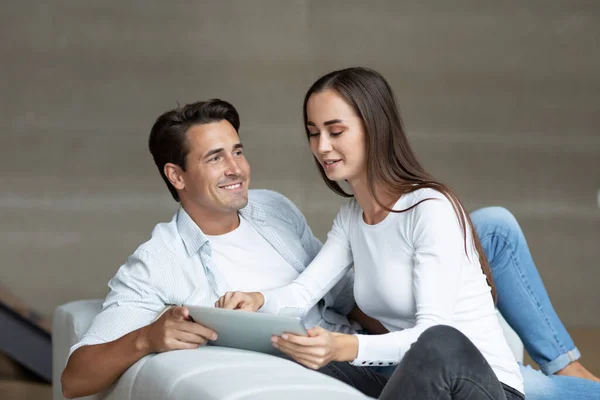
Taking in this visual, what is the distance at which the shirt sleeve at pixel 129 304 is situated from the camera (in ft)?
6.21

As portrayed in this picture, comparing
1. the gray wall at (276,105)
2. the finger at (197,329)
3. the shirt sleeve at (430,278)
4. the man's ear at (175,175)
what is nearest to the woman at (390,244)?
the shirt sleeve at (430,278)

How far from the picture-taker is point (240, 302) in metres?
1.90

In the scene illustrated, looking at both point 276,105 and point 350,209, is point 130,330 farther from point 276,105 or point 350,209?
point 276,105

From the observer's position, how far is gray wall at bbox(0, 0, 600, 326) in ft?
15.3

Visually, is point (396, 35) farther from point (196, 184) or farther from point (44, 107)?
point (196, 184)

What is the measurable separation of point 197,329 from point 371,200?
520 mm

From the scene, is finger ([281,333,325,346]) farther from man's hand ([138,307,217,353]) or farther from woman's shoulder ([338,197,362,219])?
woman's shoulder ([338,197,362,219])

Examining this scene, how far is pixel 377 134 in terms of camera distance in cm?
189

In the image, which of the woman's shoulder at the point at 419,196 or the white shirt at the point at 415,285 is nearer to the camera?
the white shirt at the point at 415,285

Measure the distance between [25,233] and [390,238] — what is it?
10.9 feet

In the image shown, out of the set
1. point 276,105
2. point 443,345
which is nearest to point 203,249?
point 443,345

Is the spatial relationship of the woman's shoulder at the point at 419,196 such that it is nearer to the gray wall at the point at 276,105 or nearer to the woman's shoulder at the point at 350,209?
the woman's shoulder at the point at 350,209

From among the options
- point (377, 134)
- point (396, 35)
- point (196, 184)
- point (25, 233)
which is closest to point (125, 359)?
point (196, 184)

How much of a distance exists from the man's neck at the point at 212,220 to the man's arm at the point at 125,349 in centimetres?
53
